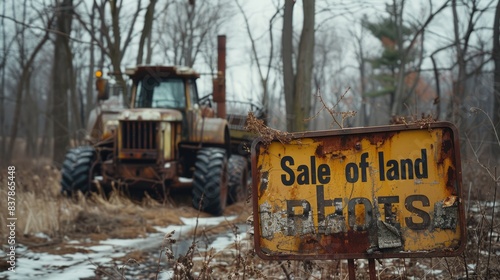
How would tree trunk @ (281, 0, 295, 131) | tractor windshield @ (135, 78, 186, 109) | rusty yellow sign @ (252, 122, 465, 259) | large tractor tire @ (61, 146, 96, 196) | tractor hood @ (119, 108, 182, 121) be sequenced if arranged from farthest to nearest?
tractor windshield @ (135, 78, 186, 109) → large tractor tire @ (61, 146, 96, 196) → tractor hood @ (119, 108, 182, 121) → tree trunk @ (281, 0, 295, 131) → rusty yellow sign @ (252, 122, 465, 259)

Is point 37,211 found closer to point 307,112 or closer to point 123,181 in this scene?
point 123,181

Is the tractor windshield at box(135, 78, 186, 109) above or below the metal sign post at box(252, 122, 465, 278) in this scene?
above

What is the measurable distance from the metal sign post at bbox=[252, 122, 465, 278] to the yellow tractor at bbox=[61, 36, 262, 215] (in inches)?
259

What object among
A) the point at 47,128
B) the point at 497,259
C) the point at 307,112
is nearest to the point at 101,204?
the point at 307,112

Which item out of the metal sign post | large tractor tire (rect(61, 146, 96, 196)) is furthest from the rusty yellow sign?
large tractor tire (rect(61, 146, 96, 196))

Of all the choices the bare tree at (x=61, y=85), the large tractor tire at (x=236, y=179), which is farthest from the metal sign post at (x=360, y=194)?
the bare tree at (x=61, y=85)

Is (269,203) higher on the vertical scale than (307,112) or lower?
lower

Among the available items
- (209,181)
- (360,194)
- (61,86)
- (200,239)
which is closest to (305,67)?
(209,181)

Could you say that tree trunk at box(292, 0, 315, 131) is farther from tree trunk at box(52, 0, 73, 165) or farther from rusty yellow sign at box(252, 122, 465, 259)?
tree trunk at box(52, 0, 73, 165)

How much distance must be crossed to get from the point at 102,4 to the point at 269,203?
16.4 meters

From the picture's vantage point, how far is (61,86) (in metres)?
17.5

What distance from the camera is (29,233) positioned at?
654 cm

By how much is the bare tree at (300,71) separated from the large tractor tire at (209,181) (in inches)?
59.1

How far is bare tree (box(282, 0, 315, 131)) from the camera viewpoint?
9148mm
